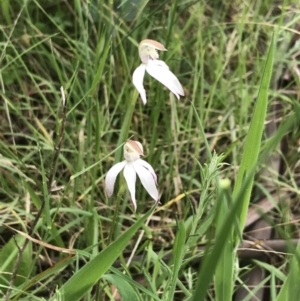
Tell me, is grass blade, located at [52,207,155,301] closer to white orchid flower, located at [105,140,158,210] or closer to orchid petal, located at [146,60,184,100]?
white orchid flower, located at [105,140,158,210]

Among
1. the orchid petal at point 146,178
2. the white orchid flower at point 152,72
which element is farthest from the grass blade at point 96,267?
the white orchid flower at point 152,72

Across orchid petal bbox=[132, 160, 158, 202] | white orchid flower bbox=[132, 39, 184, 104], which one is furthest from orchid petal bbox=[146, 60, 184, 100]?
orchid petal bbox=[132, 160, 158, 202]

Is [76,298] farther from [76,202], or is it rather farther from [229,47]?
[229,47]

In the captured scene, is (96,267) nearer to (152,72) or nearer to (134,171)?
(134,171)

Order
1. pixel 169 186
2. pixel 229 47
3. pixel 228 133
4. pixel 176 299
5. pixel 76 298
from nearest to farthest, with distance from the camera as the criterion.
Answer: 1. pixel 76 298
2. pixel 176 299
3. pixel 169 186
4. pixel 228 133
5. pixel 229 47

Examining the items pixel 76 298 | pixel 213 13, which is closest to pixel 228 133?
pixel 213 13

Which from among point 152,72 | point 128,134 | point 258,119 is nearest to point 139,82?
point 152,72
